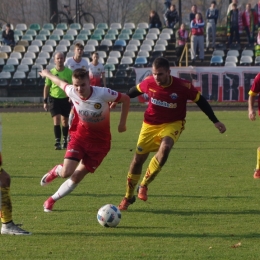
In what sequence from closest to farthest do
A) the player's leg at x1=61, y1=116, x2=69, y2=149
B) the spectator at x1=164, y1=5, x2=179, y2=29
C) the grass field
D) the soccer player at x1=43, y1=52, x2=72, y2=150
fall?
the grass field < the soccer player at x1=43, y1=52, x2=72, y2=150 < the player's leg at x1=61, y1=116, x2=69, y2=149 < the spectator at x1=164, y1=5, x2=179, y2=29

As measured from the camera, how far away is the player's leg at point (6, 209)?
22.0 feet

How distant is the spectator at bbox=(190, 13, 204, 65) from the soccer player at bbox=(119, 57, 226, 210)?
2060 cm

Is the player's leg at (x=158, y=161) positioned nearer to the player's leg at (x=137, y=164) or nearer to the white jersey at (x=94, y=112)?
the player's leg at (x=137, y=164)

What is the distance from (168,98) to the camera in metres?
8.66

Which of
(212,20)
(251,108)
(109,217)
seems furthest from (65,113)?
(212,20)

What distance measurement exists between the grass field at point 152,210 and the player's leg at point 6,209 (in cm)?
9

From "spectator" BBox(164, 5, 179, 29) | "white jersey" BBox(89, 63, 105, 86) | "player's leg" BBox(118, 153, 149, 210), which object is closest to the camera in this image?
"player's leg" BBox(118, 153, 149, 210)

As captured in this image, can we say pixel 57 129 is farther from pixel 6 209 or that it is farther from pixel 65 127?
pixel 6 209

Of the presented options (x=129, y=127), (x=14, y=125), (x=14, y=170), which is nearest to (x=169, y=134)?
(x=14, y=170)

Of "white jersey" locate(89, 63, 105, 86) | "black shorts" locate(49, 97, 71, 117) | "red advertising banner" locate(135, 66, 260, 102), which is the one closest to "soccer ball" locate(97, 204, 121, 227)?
"black shorts" locate(49, 97, 71, 117)

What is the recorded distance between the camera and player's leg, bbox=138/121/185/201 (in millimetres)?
8422

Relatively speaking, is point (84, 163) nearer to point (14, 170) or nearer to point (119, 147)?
point (14, 170)

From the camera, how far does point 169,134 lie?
8.61 metres

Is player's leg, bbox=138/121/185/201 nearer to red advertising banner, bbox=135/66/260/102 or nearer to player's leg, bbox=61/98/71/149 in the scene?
player's leg, bbox=61/98/71/149
